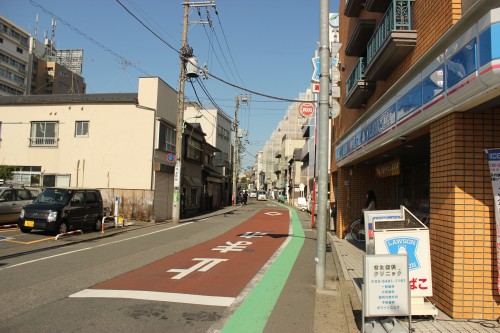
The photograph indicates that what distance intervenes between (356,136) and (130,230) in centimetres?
1120

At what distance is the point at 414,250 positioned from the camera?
229 inches

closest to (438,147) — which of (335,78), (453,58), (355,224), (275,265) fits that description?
(453,58)

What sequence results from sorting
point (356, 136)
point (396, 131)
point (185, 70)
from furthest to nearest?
point (185, 70) < point (356, 136) < point (396, 131)

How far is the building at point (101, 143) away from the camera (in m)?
24.0

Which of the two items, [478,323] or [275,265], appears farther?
[275,265]

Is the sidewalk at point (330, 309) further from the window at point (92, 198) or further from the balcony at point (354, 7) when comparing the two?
the window at point (92, 198)

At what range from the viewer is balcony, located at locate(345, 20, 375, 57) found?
1131cm

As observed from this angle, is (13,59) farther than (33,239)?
Yes

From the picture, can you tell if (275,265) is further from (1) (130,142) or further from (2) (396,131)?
(1) (130,142)

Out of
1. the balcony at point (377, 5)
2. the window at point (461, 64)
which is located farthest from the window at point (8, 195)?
the window at point (461, 64)

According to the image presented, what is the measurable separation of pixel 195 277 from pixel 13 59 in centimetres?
8827

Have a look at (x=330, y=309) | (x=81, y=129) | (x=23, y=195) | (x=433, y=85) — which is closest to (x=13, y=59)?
(x=81, y=129)

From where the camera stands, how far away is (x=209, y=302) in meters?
6.57

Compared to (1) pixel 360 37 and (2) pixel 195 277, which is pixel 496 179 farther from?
(1) pixel 360 37
